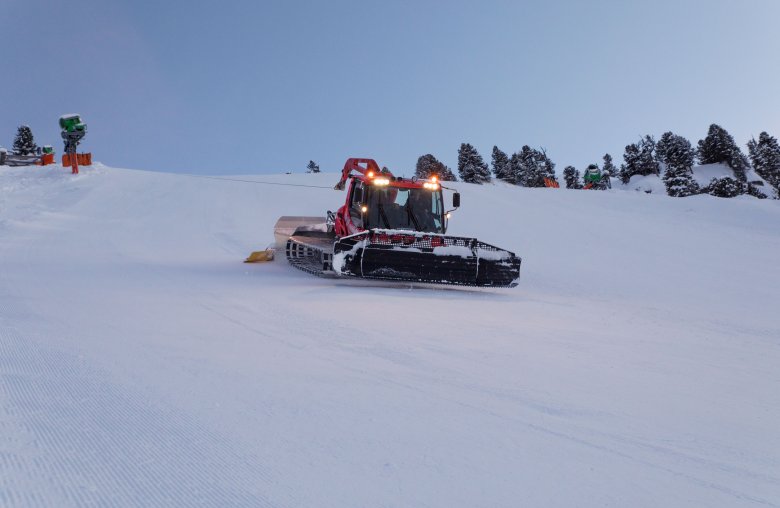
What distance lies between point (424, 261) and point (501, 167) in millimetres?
67200

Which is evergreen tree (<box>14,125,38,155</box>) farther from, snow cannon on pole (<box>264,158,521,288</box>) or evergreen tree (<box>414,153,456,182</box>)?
snow cannon on pole (<box>264,158,521,288</box>)

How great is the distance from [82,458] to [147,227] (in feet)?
50.6

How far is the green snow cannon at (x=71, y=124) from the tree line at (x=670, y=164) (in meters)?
35.3

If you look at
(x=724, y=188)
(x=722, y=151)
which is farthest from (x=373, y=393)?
(x=722, y=151)

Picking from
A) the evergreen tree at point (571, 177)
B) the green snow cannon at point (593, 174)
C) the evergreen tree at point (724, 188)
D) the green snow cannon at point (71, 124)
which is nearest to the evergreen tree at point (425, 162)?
the evergreen tree at point (571, 177)

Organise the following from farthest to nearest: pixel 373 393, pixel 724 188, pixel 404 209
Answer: pixel 724 188 → pixel 404 209 → pixel 373 393

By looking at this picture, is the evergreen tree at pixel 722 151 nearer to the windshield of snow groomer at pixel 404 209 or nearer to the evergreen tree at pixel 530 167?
the evergreen tree at pixel 530 167

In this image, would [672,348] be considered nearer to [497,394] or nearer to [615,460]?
[497,394]

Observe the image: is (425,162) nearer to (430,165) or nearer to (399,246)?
(430,165)

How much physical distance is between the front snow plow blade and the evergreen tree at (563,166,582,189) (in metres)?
69.7

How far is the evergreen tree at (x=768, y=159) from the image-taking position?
55.2m

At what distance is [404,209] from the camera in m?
9.94

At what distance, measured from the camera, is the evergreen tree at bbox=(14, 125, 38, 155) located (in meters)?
63.1

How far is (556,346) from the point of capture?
4551 mm
